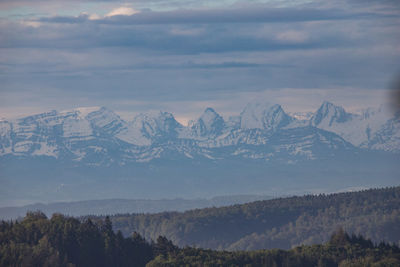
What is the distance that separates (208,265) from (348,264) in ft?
77.2

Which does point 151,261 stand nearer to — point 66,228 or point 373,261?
point 66,228

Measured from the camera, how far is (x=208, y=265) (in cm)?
18700

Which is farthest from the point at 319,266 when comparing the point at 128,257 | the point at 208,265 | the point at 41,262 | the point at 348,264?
the point at 41,262

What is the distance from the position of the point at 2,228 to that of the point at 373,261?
215ft

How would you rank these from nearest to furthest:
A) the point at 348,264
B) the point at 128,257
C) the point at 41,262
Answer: the point at 41,262, the point at 348,264, the point at 128,257

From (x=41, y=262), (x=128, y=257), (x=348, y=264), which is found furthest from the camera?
(x=128, y=257)

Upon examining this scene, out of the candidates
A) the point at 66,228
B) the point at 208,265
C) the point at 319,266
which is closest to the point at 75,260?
the point at 66,228

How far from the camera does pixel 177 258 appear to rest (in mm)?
193375

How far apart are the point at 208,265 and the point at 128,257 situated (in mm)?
17750

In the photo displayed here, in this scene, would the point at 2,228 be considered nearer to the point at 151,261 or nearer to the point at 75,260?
the point at 75,260

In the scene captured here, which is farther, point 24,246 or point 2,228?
point 2,228

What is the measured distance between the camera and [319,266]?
634ft

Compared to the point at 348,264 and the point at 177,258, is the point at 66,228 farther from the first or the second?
the point at 348,264

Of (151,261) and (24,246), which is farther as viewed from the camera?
(151,261)
